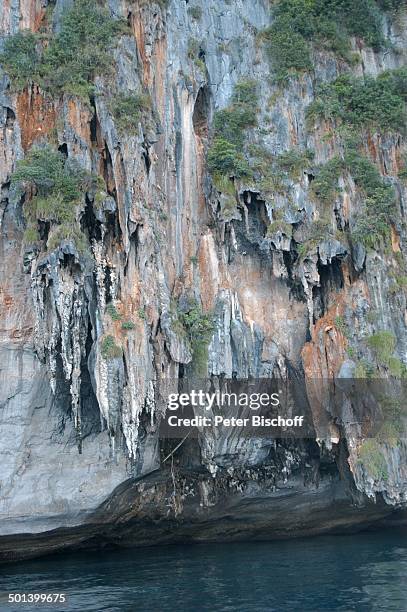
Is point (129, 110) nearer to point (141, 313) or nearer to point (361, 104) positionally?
point (141, 313)

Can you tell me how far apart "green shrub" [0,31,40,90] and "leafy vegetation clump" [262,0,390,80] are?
31.5 ft

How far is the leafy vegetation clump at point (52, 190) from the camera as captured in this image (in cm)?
2125

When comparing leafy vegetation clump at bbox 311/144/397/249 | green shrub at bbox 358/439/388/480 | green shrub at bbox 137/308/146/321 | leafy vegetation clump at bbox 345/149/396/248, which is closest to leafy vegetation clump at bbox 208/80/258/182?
leafy vegetation clump at bbox 311/144/397/249

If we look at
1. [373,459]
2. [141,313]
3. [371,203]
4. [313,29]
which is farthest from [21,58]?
[373,459]

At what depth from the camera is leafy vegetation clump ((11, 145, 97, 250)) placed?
69.7ft

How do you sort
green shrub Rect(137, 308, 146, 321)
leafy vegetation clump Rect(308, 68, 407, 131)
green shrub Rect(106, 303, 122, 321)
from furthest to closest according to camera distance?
leafy vegetation clump Rect(308, 68, 407, 131) < green shrub Rect(137, 308, 146, 321) < green shrub Rect(106, 303, 122, 321)

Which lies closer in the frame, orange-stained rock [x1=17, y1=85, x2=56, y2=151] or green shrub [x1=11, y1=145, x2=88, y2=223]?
green shrub [x1=11, y1=145, x2=88, y2=223]

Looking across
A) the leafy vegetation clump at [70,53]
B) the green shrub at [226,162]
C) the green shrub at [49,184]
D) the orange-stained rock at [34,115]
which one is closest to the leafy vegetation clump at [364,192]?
the green shrub at [226,162]

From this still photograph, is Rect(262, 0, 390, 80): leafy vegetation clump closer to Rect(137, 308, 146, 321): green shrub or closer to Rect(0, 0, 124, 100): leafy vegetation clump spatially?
Rect(0, 0, 124, 100): leafy vegetation clump

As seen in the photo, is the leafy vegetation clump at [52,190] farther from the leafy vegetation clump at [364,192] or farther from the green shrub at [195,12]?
the green shrub at [195,12]

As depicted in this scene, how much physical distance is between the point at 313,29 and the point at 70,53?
418 inches

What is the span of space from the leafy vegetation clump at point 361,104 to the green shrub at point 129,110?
705 centimetres

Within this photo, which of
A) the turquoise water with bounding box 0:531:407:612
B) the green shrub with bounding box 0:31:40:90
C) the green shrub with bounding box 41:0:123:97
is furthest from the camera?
the green shrub with bounding box 41:0:123:97

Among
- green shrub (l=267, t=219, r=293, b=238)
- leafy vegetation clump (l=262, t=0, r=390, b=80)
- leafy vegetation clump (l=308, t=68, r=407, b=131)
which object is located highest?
leafy vegetation clump (l=262, t=0, r=390, b=80)
